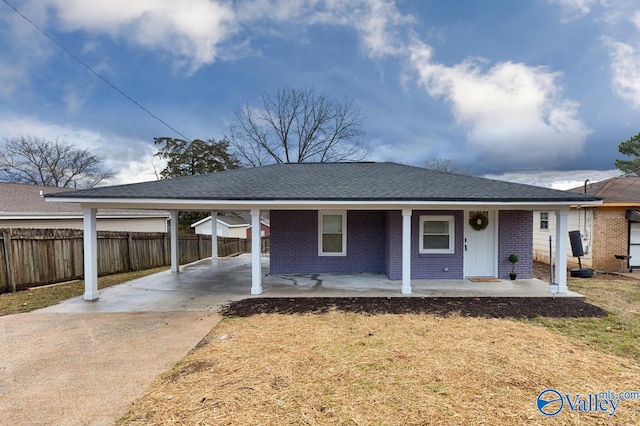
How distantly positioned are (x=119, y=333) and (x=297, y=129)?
23702 mm

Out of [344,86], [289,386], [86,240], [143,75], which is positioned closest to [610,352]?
[289,386]

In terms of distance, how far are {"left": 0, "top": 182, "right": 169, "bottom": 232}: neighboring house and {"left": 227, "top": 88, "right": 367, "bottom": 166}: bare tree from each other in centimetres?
1250

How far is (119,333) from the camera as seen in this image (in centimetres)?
520

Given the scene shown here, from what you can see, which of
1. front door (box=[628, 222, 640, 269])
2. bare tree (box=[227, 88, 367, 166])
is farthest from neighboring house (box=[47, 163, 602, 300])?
bare tree (box=[227, 88, 367, 166])

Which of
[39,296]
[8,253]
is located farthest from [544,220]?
[8,253]

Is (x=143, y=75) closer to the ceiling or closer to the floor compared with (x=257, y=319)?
closer to the ceiling

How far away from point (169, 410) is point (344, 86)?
19.5 metres

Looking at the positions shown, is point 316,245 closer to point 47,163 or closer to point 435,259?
point 435,259

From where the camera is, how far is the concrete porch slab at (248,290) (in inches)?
274

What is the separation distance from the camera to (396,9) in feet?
40.8

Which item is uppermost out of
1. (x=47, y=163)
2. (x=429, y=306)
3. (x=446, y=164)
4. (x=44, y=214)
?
(x=446, y=164)

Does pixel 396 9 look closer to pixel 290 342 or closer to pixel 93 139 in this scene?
pixel 290 342

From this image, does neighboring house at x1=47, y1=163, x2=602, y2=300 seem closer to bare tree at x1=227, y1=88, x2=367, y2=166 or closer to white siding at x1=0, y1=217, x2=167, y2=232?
white siding at x1=0, y1=217, x2=167, y2=232

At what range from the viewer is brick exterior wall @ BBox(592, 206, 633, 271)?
11883 mm
